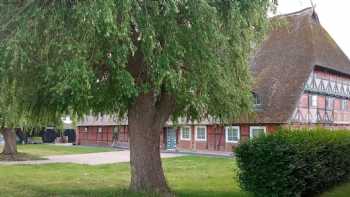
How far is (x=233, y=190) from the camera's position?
13.2 meters

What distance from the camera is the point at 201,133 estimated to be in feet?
116

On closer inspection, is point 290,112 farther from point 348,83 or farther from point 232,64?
point 232,64

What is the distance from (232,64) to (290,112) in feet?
61.8

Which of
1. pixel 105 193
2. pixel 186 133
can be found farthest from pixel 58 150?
pixel 105 193

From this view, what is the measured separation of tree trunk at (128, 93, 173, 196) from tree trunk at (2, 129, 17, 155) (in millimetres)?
19341

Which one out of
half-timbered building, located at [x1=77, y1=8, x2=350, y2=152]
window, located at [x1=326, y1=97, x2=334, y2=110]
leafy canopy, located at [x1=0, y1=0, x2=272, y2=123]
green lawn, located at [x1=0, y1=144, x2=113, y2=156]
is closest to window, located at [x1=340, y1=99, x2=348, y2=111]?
half-timbered building, located at [x1=77, y1=8, x2=350, y2=152]

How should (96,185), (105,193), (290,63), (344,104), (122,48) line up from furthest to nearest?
(344,104) < (290,63) < (96,185) < (105,193) < (122,48)

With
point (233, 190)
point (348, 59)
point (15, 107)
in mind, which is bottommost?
point (233, 190)

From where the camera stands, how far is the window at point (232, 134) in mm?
32500

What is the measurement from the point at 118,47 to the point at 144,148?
11.5 ft

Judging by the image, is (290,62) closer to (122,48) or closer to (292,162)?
(292,162)

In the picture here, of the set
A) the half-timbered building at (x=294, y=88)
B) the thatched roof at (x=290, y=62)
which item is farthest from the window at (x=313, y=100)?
the thatched roof at (x=290, y=62)

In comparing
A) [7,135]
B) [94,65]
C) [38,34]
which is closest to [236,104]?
[94,65]

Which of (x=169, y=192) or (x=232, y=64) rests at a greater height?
A: (x=232, y=64)
